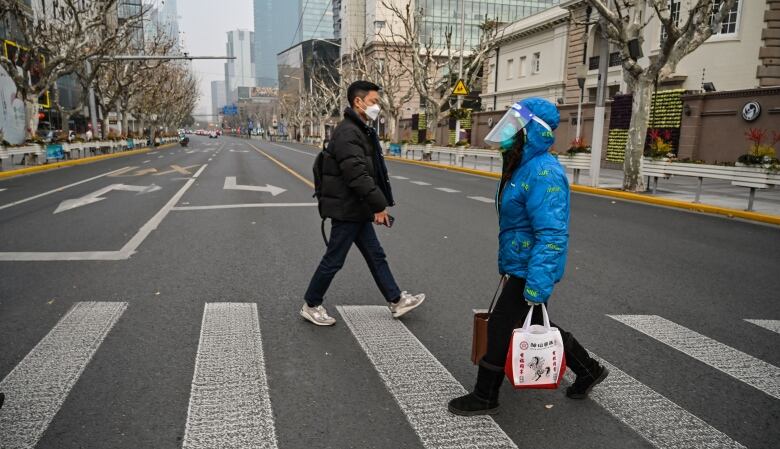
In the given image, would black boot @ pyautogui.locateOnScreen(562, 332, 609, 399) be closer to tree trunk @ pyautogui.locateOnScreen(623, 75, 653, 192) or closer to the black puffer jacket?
the black puffer jacket

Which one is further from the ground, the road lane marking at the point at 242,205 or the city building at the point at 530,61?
the city building at the point at 530,61

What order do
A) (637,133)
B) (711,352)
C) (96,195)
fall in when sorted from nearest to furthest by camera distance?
(711,352), (96,195), (637,133)

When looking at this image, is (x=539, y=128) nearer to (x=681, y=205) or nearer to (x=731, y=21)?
(x=681, y=205)

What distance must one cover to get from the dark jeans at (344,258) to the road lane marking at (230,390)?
568 millimetres

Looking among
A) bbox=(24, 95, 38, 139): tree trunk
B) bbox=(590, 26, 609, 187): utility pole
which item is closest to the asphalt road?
bbox=(590, 26, 609, 187): utility pole

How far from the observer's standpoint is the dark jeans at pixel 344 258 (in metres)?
4.43

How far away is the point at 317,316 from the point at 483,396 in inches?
71.7

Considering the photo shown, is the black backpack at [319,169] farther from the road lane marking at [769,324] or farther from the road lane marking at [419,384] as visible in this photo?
the road lane marking at [769,324]

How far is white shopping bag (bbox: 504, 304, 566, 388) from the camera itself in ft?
9.53

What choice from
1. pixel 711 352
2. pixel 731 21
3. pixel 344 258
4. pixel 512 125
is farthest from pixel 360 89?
pixel 731 21

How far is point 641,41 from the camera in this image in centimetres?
1497

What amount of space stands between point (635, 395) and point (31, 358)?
388cm

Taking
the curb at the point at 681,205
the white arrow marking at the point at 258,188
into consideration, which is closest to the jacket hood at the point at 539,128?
the curb at the point at 681,205

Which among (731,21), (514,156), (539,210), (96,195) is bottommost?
(96,195)
